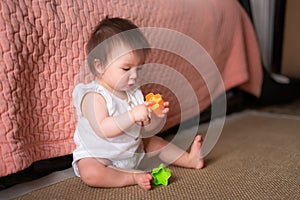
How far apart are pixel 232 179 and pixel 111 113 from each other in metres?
0.32

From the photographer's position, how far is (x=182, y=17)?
1.25m

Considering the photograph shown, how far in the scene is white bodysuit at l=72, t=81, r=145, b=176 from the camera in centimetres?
87

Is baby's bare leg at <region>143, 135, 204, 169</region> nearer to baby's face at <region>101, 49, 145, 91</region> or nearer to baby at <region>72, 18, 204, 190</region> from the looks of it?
baby at <region>72, 18, 204, 190</region>

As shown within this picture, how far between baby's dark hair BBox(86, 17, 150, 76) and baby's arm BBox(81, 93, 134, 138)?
0.08m

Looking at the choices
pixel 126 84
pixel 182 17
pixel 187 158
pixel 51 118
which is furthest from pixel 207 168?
pixel 182 17

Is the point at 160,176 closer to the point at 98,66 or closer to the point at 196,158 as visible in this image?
the point at 196,158

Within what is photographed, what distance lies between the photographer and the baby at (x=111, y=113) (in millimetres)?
835

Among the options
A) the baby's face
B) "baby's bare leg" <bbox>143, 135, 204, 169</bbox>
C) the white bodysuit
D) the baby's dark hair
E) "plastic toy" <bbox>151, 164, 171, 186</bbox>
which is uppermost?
the baby's dark hair

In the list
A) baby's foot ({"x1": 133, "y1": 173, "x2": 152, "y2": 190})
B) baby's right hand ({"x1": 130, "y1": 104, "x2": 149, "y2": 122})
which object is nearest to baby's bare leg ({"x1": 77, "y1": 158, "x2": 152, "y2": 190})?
baby's foot ({"x1": 133, "y1": 173, "x2": 152, "y2": 190})

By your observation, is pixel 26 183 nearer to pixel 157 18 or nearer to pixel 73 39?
pixel 73 39

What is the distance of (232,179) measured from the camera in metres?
0.87

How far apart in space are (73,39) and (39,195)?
37 cm

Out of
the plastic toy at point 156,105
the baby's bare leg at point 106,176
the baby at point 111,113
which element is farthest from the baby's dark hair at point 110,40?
the baby's bare leg at point 106,176

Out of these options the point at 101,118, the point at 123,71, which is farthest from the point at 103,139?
the point at 123,71
